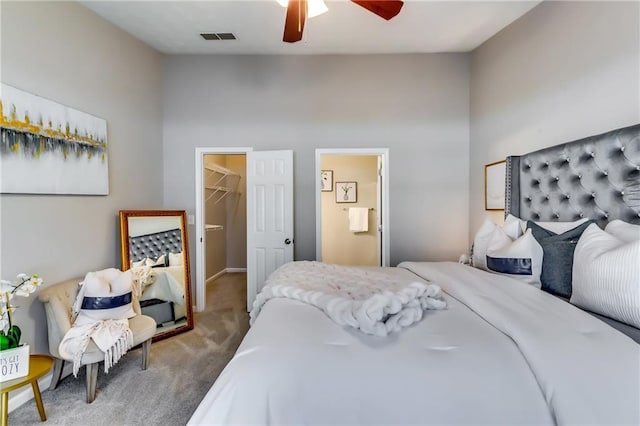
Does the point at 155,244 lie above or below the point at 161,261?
above

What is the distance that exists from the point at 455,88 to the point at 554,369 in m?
3.34

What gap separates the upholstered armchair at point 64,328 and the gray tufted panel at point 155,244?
2.04ft

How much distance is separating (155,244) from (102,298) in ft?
3.17

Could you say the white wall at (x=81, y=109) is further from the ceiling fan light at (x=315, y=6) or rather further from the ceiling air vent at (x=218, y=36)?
the ceiling fan light at (x=315, y=6)

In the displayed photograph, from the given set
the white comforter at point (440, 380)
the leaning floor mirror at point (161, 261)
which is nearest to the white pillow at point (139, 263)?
the leaning floor mirror at point (161, 261)

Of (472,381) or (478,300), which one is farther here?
(478,300)

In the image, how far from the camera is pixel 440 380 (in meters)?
0.98

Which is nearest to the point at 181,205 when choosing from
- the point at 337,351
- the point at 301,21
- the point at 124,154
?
the point at 124,154

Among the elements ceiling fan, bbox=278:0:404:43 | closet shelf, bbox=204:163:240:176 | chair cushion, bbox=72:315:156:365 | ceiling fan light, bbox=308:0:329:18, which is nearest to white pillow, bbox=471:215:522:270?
ceiling fan, bbox=278:0:404:43

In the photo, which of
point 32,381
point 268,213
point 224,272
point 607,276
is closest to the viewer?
point 607,276

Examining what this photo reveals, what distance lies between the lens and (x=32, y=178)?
6.89 feet

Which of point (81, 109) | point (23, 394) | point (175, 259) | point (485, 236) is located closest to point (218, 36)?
point (81, 109)

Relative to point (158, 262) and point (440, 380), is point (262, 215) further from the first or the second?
point (440, 380)

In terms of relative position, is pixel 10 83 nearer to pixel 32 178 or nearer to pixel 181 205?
pixel 32 178
